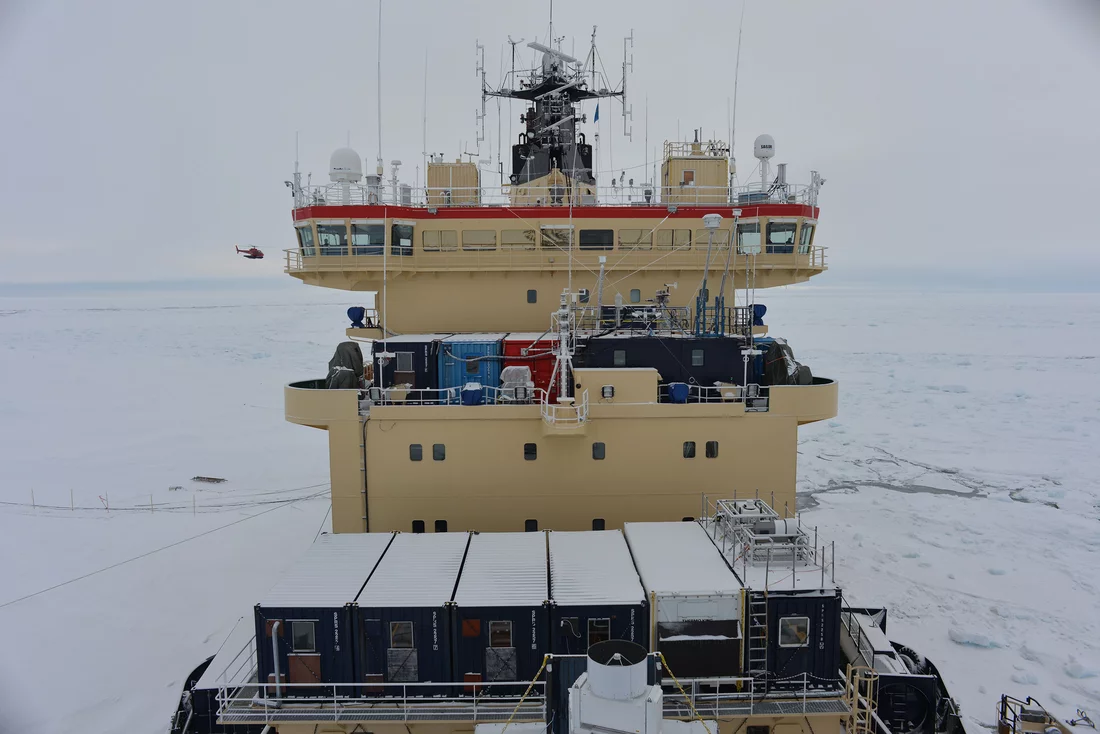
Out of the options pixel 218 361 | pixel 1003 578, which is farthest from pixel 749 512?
pixel 218 361

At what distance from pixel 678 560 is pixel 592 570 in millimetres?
1462

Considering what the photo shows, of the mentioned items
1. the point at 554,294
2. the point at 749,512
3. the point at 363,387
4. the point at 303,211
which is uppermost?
the point at 303,211

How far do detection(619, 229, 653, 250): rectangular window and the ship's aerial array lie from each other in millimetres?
41

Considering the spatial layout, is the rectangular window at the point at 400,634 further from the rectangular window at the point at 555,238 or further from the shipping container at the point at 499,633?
the rectangular window at the point at 555,238

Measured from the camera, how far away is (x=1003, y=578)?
63.0 ft

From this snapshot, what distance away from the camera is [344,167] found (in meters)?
17.9

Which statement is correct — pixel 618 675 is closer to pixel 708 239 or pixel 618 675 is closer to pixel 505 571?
pixel 505 571

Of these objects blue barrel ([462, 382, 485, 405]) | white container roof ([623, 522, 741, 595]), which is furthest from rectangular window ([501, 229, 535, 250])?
white container roof ([623, 522, 741, 595])

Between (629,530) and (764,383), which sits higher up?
(764,383)

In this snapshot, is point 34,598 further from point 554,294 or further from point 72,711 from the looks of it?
point 554,294

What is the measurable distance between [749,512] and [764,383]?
17.0 feet

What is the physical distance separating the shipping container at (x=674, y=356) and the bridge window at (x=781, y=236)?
194 inches

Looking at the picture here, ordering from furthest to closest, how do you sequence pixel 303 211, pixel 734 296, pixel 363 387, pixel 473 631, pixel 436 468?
pixel 734 296
pixel 303 211
pixel 363 387
pixel 436 468
pixel 473 631

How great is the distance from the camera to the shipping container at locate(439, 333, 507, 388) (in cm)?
1513
